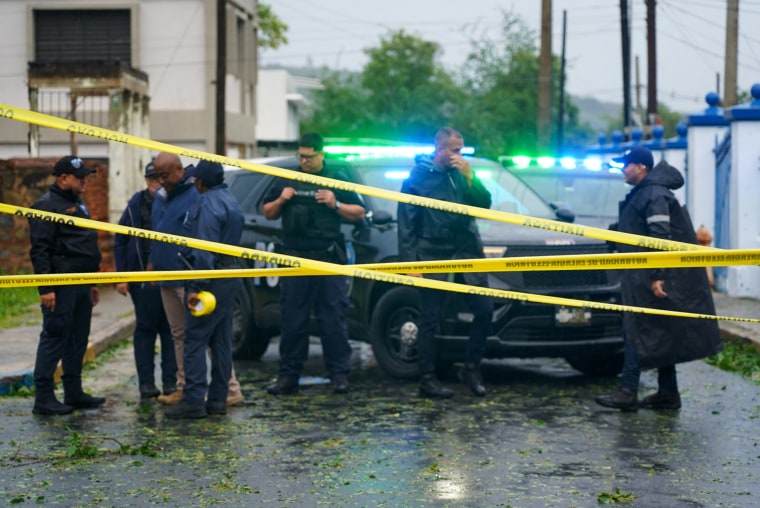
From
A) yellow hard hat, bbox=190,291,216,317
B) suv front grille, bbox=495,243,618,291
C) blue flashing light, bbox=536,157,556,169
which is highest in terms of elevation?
blue flashing light, bbox=536,157,556,169

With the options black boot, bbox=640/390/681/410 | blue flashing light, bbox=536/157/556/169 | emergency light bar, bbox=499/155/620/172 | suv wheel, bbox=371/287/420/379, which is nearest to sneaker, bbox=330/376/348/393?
suv wheel, bbox=371/287/420/379

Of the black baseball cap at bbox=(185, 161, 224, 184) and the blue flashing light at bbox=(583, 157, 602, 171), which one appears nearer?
the black baseball cap at bbox=(185, 161, 224, 184)

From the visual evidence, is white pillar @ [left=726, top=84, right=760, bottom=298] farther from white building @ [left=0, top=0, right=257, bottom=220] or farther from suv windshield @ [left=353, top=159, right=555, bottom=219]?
white building @ [left=0, top=0, right=257, bottom=220]

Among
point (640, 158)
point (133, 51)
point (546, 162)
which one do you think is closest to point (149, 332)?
point (640, 158)

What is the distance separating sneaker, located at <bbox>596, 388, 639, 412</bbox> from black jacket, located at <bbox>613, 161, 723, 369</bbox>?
220 mm

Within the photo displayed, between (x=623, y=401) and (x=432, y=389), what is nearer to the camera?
(x=623, y=401)

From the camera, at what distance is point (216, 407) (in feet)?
31.1

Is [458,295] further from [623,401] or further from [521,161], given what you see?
[521,161]

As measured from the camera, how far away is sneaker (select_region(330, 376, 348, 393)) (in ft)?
34.5

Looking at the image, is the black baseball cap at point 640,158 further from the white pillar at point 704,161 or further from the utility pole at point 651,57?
the utility pole at point 651,57

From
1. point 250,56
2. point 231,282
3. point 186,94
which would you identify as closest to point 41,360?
point 231,282

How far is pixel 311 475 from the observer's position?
7305 mm

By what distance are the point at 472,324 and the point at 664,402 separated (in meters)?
1.57

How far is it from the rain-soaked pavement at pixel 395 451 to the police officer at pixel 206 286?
0.21 metres
